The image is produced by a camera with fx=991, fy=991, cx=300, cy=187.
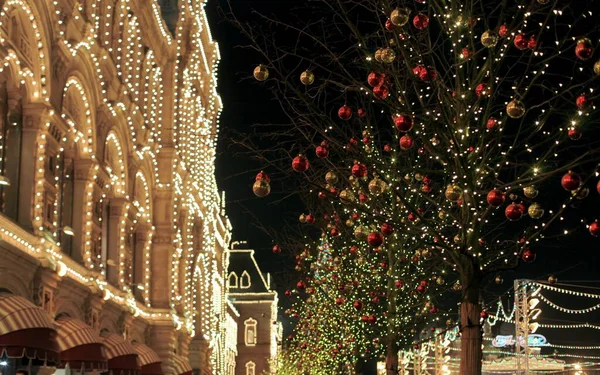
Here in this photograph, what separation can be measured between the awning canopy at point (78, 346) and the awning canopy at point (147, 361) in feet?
21.8

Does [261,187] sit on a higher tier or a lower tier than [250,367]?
lower

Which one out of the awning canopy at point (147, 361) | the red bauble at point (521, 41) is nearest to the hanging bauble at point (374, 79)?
the red bauble at point (521, 41)

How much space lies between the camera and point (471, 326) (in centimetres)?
1388

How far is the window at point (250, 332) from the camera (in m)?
95.9

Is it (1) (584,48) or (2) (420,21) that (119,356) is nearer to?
(2) (420,21)

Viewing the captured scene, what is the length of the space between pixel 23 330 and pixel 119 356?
8.97 metres

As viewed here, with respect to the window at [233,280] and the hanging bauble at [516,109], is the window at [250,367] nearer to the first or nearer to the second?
the window at [233,280]

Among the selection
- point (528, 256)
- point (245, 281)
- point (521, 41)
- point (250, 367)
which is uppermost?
point (245, 281)

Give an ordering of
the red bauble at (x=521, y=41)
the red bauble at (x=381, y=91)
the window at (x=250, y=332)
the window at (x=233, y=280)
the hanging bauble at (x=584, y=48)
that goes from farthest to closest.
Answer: the window at (x=233, y=280), the window at (x=250, y=332), the red bauble at (x=381, y=91), the red bauble at (x=521, y=41), the hanging bauble at (x=584, y=48)

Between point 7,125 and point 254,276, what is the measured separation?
77.1 meters

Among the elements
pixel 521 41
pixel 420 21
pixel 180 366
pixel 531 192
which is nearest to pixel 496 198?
pixel 531 192

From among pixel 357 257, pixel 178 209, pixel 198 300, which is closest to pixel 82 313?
pixel 357 257

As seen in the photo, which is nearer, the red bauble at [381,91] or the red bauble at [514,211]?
the red bauble at [514,211]

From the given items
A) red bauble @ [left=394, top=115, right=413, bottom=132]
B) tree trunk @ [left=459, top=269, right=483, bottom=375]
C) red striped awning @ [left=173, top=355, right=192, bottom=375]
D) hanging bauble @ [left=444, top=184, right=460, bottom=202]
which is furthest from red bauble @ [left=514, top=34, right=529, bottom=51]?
red striped awning @ [left=173, top=355, right=192, bottom=375]
